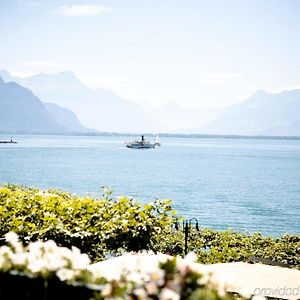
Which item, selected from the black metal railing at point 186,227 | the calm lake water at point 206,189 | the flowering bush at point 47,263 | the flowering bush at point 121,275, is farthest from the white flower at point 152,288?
the calm lake water at point 206,189

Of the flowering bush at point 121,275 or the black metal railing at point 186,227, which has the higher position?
the flowering bush at point 121,275

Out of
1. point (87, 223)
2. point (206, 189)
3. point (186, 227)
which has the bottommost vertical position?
point (206, 189)

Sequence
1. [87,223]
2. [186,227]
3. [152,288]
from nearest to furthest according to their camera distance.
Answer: [152,288], [87,223], [186,227]

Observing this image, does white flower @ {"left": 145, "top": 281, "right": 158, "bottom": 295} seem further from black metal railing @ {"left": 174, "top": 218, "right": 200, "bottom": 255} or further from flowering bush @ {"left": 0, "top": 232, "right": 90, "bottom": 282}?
black metal railing @ {"left": 174, "top": 218, "right": 200, "bottom": 255}

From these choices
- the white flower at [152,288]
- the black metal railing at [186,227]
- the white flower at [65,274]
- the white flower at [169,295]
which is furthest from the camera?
the black metal railing at [186,227]

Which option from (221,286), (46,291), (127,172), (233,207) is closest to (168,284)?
(221,286)

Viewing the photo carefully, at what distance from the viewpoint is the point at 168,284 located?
373cm

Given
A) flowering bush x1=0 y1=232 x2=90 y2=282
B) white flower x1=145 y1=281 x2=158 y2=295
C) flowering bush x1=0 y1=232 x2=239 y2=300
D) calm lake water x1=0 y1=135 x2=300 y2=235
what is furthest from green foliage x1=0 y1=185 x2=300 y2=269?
calm lake water x1=0 y1=135 x2=300 y2=235

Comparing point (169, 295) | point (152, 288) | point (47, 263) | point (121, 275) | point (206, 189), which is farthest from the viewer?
point (206, 189)

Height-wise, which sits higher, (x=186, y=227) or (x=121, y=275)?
(x=121, y=275)

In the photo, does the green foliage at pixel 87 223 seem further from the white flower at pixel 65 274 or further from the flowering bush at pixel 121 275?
the white flower at pixel 65 274

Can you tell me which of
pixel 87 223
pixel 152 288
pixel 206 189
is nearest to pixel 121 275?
pixel 152 288

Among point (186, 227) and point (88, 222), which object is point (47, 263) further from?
point (186, 227)

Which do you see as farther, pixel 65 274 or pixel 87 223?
pixel 87 223
